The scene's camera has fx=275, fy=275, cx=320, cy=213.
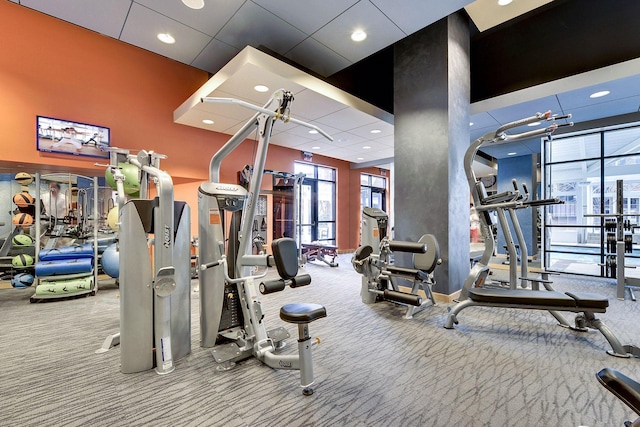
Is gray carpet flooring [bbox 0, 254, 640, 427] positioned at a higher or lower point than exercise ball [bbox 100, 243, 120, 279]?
lower

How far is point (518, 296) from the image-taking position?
8.55 ft

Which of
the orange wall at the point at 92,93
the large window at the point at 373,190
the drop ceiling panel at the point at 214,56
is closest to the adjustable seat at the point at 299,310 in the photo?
the drop ceiling panel at the point at 214,56

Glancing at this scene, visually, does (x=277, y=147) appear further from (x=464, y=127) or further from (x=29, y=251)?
(x=29, y=251)

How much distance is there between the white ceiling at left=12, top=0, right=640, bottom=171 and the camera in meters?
3.57

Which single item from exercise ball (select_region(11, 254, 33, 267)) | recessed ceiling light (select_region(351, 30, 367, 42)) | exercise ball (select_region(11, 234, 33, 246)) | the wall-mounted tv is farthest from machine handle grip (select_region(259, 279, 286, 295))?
exercise ball (select_region(11, 234, 33, 246))

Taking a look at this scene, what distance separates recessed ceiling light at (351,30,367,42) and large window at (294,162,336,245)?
14.2 ft

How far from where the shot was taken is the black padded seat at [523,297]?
8.13ft

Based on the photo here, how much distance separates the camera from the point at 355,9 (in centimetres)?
348

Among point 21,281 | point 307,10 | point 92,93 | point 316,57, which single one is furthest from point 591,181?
point 21,281

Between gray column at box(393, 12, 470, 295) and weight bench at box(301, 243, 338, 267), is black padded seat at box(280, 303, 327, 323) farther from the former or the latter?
weight bench at box(301, 243, 338, 267)

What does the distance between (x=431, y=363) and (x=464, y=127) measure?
3.57m

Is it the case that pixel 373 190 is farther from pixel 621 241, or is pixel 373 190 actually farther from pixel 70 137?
pixel 70 137

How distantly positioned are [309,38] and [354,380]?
4420 mm

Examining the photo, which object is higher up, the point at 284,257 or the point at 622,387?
the point at 284,257
